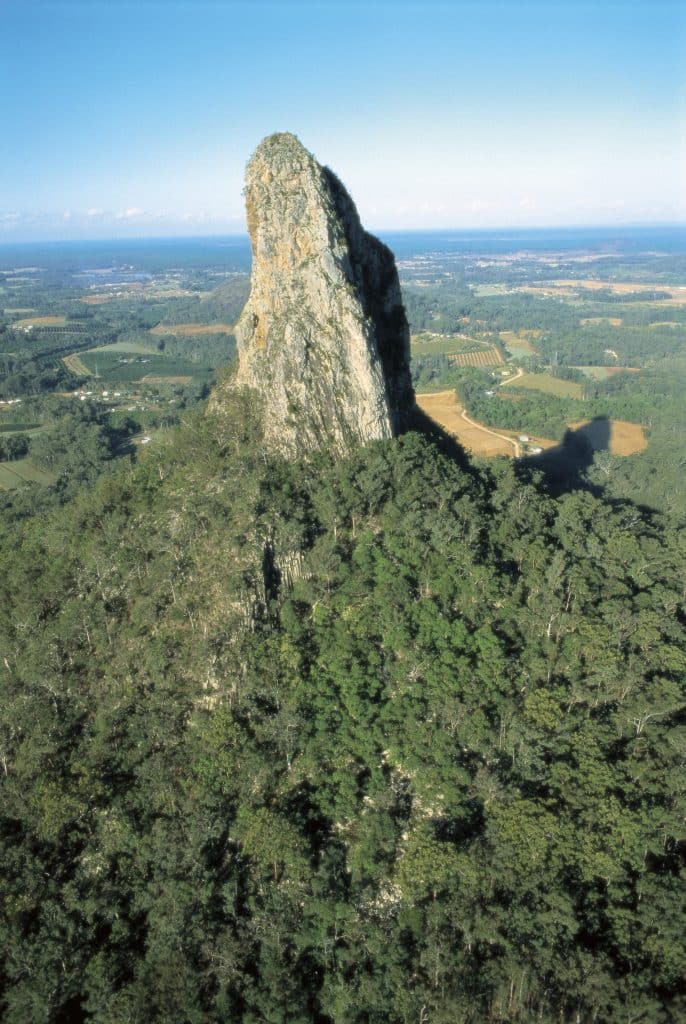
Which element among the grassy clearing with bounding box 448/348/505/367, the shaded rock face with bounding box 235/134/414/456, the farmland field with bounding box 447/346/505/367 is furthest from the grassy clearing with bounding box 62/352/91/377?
the shaded rock face with bounding box 235/134/414/456

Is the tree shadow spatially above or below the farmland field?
below

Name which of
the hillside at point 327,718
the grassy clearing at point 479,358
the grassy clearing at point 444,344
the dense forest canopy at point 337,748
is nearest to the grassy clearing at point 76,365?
the grassy clearing at point 444,344

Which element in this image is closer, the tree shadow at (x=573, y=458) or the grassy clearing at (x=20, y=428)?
the tree shadow at (x=573, y=458)

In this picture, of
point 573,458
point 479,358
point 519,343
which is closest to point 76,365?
point 479,358

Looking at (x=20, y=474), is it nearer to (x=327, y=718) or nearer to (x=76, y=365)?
(x=327, y=718)

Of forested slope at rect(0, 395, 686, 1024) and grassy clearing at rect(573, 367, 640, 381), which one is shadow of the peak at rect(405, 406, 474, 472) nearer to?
forested slope at rect(0, 395, 686, 1024)

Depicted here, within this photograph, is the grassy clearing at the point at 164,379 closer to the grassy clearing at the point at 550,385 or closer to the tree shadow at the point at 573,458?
the grassy clearing at the point at 550,385
